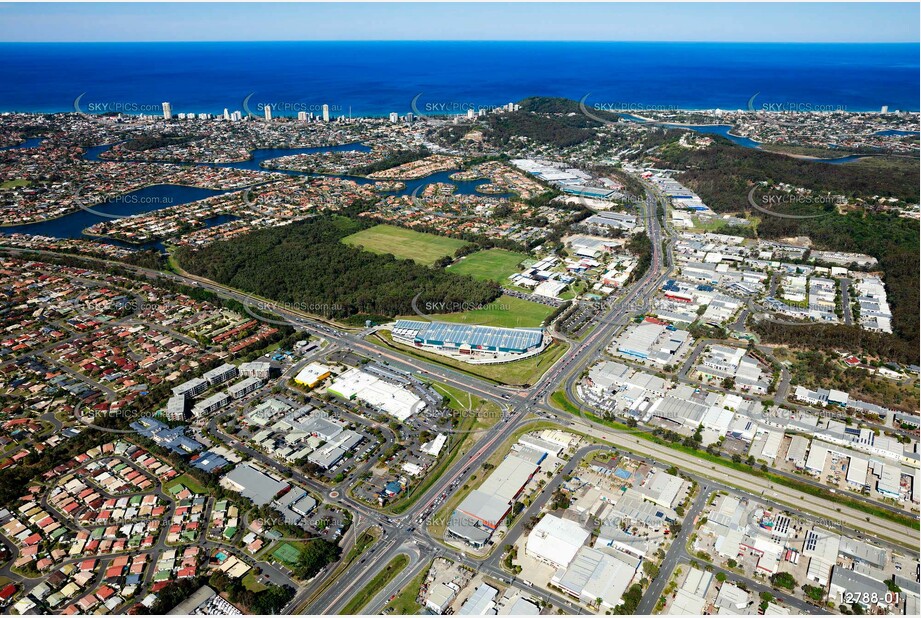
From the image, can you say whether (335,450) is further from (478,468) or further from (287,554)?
(478,468)

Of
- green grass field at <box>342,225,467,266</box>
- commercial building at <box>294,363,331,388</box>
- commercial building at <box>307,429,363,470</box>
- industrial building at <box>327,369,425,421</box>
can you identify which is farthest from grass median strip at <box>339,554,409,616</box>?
green grass field at <box>342,225,467,266</box>

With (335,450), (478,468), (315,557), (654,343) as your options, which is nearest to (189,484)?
(335,450)

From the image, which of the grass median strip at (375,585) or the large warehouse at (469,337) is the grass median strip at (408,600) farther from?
the large warehouse at (469,337)

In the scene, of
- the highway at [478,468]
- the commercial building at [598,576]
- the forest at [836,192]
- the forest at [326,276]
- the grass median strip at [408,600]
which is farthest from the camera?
the forest at [836,192]

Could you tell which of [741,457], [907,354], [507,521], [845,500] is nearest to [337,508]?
[507,521]

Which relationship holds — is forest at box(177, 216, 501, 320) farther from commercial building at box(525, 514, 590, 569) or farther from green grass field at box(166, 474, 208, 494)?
commercial building at box(525, 514, 590, 569)

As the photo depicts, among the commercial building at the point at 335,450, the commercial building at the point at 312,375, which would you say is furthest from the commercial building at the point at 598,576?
the commercial building at the point at 312,375
